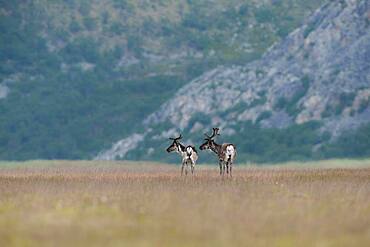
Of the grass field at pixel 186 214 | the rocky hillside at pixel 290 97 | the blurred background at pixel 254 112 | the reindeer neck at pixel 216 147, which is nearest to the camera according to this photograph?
the grass field at pixel 186 214

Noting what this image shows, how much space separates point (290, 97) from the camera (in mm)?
152500

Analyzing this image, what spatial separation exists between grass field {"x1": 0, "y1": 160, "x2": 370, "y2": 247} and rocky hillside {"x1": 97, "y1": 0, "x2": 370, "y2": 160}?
95736 mm

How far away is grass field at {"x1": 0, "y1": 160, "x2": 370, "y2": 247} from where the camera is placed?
25.0 meters

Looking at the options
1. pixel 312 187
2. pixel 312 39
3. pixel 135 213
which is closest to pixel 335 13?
pixel 312 39

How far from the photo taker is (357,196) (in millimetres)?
37156

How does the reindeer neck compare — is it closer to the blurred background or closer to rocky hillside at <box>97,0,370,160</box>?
the blurred background

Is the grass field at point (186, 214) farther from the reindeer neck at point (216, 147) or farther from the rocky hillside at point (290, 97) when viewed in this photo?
the rocky hillside at point (290, 97)

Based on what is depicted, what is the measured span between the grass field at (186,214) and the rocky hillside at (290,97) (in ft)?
314

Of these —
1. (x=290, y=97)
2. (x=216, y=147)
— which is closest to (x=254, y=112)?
(x=290, y=97)

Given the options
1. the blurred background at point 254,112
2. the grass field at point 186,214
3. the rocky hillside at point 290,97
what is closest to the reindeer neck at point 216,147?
the grass field at point 186,214

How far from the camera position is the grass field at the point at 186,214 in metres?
25.0

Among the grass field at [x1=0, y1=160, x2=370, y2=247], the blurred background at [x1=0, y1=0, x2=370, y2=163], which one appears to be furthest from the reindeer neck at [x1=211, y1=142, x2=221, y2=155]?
the blurred background at [x1=0, y1=0, x2=370, y2=163]

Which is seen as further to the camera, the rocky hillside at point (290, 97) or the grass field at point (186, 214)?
the rocky hillside at point (290, 97)

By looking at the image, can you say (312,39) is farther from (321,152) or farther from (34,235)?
(34,235)
